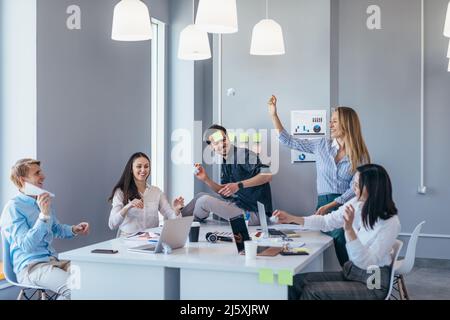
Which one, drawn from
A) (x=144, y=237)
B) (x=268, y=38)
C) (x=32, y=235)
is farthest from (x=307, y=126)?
(x=32, y=235)

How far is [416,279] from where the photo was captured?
5.71 metres

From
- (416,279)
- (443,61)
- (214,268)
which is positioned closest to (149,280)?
(214,268)

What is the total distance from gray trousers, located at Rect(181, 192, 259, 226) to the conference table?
122cm

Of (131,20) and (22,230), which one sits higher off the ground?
(131,20)

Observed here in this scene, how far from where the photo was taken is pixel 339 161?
4172 millimetres

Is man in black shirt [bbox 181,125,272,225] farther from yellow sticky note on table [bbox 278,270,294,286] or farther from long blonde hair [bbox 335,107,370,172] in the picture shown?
yellow sticky note on table [bbox 278,270,294,286]

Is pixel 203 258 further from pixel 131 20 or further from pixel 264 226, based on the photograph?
pixel 131 20

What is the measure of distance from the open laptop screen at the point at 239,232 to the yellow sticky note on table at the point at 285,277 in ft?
1.69

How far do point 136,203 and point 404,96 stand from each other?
371 cm

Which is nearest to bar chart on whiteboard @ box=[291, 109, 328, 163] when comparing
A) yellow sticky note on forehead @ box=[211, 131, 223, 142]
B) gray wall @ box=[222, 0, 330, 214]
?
gray wall @ box=[222, 0, 330, 214]

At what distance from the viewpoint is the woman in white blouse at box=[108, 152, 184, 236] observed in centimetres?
416
